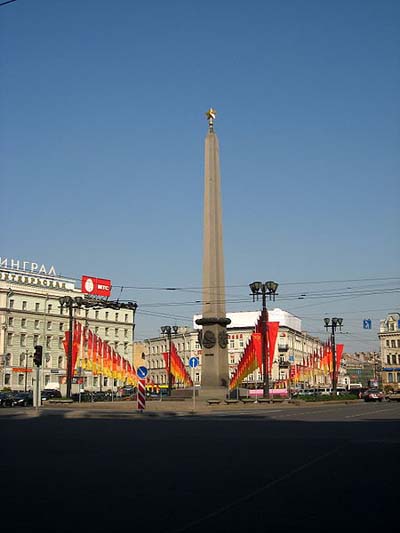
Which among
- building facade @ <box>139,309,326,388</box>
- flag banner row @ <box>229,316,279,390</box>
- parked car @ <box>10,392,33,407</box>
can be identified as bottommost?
parked car @ <box>10,392,33,407</box>

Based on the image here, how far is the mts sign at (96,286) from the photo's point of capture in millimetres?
81625

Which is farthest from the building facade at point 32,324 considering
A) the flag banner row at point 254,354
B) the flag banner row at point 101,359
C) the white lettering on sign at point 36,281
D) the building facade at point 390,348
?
the building facade at point 390,348

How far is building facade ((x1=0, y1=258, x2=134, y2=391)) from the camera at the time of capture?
9262cm

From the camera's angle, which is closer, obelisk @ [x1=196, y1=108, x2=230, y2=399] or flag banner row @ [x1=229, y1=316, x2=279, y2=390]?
obelisk @ [x1=196, y1=108, x2=230, y2=399]

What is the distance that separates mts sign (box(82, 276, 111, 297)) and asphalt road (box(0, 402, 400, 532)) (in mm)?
64947

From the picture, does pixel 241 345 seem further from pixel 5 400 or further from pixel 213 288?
pixel 213 288

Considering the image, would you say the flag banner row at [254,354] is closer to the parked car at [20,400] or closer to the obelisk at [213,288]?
the obelisk at [213,288]

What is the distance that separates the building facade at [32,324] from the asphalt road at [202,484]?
73.9 m

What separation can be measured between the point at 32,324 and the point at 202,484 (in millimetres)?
91533

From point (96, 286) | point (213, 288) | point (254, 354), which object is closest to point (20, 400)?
point (254, 354)

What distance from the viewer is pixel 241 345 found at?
123 metres

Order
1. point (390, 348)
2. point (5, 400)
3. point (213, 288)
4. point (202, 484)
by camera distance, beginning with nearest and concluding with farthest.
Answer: point (202, 484) < point (213, 288) < point (5, 400) < point (390, 348)

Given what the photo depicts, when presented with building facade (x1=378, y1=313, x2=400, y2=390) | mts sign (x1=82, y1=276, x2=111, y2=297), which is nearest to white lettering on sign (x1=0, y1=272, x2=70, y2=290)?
mts sign (x1=82, y1=276, x2=111, y2=297)

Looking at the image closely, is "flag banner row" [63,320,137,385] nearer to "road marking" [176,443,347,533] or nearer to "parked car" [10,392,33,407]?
"parked car" [10,392,33,407]
